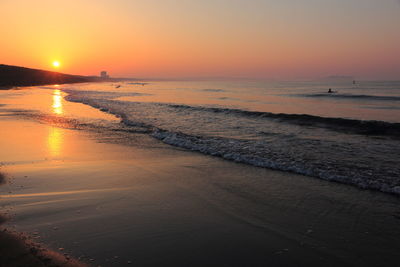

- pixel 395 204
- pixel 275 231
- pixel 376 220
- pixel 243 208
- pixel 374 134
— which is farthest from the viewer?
pixel 374 134

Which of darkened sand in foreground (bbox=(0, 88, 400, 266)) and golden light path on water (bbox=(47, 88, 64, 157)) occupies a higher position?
golden light path on water (bbox=(47, 88, 64, 157))

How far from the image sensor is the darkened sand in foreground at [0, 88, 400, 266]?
13.3ft

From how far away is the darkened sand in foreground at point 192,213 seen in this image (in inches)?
159

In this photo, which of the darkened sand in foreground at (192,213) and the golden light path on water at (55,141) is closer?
the darkened sand in foreground at (192,213)

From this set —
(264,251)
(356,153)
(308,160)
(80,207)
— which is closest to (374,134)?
(356,153)

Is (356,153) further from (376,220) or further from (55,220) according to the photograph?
(55,220)

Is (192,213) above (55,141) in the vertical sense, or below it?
below

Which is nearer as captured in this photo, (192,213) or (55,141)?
(192,213)

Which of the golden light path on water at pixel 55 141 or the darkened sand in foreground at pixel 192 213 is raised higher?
the golden light path on water at pixel 55 141

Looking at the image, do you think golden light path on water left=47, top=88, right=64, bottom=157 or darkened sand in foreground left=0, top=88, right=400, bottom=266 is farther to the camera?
golden light path on water left=47, top=88, right=64, bottom=157

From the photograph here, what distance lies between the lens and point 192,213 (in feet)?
17.7

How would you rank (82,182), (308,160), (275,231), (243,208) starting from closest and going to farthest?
(275,231) < (243,208) < (82,182) < (308,160)

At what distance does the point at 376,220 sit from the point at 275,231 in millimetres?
1926

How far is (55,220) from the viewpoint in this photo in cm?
489
